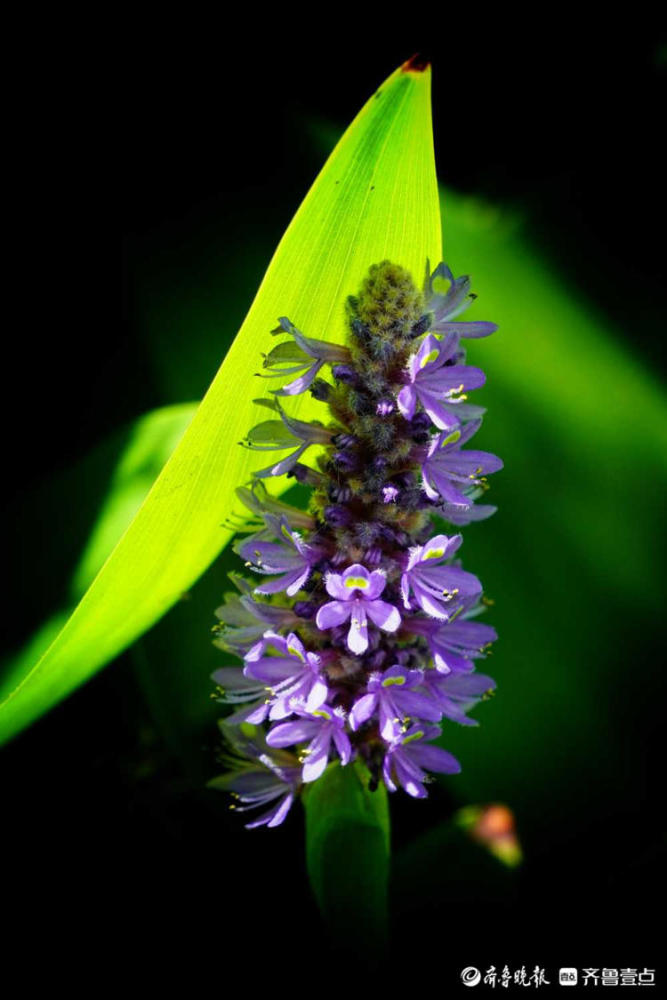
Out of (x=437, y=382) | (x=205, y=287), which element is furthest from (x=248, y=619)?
(x=205, y=287)

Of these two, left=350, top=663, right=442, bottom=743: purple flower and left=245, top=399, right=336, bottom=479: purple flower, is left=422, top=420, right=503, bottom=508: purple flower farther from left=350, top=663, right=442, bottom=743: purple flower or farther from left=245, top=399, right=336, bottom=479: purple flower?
left=350, top=663, right=442, bottom=743: purple flower

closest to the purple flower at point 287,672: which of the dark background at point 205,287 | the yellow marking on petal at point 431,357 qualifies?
the yellow marking on petal at point 431,357

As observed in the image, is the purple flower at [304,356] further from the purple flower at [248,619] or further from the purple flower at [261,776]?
the purple flower at [261,776]

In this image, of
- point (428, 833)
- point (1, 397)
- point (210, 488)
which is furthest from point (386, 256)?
point (1, 397)

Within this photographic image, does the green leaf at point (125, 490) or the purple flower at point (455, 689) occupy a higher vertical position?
the green leaf at point (125, 490)

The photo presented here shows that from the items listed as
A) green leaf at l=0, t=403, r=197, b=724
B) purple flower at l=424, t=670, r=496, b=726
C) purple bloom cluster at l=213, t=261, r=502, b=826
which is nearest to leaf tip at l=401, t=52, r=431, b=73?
purple bloom cluster at l=213, t=261, r=502, b=826

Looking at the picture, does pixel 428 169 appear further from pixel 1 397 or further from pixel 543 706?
Answer: pixel 1 397

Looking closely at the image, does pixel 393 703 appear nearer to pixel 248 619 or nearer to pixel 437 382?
pixel 248 619
